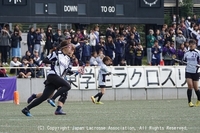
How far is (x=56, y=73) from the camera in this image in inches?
640

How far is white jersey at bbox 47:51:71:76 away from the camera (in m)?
16.3

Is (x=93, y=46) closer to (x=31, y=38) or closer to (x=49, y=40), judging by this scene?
(x=49, y=40)

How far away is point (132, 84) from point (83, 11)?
13.0 ft

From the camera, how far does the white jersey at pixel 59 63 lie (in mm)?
16281

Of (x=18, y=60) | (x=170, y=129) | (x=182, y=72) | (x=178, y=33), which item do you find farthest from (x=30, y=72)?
(x=170, y=129)

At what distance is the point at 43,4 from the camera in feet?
98.3

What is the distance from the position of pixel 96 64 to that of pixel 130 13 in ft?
9.50

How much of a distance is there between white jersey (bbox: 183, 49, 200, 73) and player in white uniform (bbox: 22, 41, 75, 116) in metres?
5.43

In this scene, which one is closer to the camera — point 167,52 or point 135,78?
point 135,78

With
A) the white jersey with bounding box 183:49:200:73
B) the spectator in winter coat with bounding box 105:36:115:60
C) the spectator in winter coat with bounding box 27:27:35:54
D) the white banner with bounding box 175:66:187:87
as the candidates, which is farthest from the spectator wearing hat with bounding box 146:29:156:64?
the white jersey with bounding box 183:49:200:73

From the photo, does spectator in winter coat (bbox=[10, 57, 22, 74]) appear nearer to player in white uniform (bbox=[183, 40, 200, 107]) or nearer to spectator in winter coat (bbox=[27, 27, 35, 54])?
spectator in winter coat (bbox=[27, 27, 35, 54])

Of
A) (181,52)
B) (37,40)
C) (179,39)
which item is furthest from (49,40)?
(179,39)

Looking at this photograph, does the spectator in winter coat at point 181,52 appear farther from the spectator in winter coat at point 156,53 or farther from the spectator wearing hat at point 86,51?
the spectator wearing hat at point 86,51

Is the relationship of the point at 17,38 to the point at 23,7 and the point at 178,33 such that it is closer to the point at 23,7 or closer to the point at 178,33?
the point at 23,7
